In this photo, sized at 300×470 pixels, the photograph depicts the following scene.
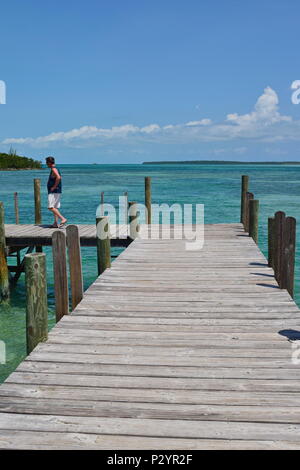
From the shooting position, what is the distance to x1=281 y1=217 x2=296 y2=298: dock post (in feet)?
20.5

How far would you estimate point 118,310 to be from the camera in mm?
5672

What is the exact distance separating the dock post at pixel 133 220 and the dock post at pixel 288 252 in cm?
502

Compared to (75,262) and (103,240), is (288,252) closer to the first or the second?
(75,262)

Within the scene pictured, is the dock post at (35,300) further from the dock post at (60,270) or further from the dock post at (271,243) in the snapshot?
the dock post at (271,243)

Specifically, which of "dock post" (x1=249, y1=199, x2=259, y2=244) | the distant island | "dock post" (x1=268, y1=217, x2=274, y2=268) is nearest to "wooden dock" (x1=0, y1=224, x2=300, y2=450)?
"dock post" (x1=268, y1=217, x2=274, y2=268)

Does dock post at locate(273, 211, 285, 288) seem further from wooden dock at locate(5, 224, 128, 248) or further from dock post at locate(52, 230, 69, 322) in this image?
wooden dock at locate(5, 224, 128, 248)

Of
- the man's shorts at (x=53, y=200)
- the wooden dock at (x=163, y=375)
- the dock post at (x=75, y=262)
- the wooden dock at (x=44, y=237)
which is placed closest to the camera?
the wooden dock at (x=163, y=375)

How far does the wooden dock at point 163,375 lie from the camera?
9.92ft

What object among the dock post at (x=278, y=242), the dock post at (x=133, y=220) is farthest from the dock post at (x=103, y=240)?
the dock post at (x=133, y=220)

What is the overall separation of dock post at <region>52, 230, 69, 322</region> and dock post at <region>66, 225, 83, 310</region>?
1.35 ft

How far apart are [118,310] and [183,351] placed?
144 cm

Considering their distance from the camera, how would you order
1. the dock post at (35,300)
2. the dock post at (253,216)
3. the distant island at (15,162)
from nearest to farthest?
the dock post at (35,300), the dock post at (253,216), the distant island at (15,162)

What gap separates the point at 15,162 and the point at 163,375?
124182 mm
